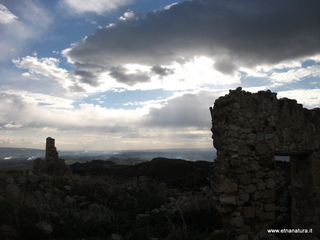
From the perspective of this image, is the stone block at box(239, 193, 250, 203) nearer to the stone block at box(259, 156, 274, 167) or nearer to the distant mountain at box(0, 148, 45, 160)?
the stone block at box(259, 156, 274, 167)

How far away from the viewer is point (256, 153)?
6168mm

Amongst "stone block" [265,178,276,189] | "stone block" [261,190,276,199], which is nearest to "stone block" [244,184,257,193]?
"stone block" [261,190,276,199]

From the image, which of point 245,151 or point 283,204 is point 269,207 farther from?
point 283,204

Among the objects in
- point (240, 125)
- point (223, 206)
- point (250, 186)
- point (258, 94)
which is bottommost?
point (223, 206)

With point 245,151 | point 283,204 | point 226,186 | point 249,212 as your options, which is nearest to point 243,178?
point 226,186

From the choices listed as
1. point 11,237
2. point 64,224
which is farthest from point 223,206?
point 11,237

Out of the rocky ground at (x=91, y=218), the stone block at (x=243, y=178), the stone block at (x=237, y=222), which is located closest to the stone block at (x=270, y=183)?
the stone block at (x=243, y=178)

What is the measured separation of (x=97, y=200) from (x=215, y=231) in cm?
554

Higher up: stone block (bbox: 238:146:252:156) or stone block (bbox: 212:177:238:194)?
stone block (bbox: 238:146:252:156)

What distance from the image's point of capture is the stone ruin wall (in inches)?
235

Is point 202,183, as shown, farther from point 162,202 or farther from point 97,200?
point 97,200

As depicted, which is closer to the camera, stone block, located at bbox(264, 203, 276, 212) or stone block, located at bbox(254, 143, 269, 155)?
stone block, located at bbox(264, 203, 276, 212)

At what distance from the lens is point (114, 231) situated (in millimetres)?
6316

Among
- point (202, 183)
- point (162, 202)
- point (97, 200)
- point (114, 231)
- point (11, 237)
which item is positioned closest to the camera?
point (11, 237)
